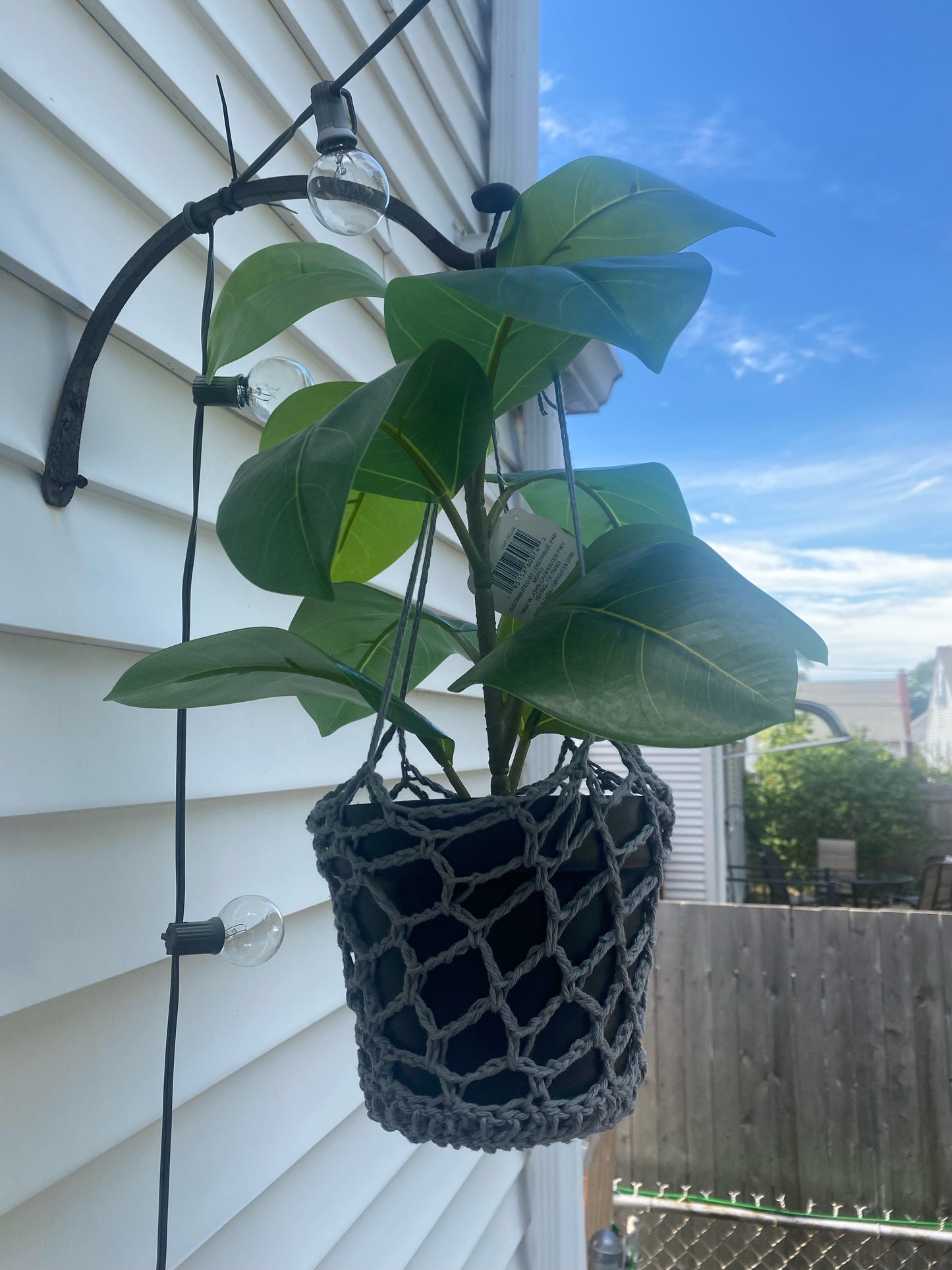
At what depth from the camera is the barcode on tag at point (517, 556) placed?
519mm

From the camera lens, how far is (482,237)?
66.1 inches

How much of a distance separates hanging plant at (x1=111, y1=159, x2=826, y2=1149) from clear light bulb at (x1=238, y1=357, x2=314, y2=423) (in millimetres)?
34

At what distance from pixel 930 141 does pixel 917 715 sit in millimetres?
12241

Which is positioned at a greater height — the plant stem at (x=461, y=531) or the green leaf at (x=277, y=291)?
the green leaf at (x=277, y=291)

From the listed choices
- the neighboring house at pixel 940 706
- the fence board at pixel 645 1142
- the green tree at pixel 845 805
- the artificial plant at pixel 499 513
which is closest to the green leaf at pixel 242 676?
the artificial plant at pixel 499 513

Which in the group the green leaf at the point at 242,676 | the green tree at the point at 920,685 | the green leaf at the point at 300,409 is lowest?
the green leaf at the point at 242,676

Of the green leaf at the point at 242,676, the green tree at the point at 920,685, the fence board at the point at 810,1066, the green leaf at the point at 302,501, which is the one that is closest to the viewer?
the green leaf at the point at 302,501

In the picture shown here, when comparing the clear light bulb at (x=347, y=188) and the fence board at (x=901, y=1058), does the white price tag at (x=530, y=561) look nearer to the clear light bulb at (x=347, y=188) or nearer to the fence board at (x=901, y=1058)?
the clear light bulb at (x=347, y=188)

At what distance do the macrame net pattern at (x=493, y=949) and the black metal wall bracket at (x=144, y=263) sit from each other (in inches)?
12.0

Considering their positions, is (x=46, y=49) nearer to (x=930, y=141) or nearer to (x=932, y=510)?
(x=930, y=141)

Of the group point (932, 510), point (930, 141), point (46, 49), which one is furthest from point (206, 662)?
point (932, 510)

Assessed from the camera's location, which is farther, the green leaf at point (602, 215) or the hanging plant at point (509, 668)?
the green leaf at point (602, 215)

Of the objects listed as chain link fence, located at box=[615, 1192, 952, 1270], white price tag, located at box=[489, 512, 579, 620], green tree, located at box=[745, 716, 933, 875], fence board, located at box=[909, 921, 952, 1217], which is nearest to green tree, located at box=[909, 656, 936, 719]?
green tree, located at box=[745, 716, 933, 875]

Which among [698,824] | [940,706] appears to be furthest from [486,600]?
[940,706]
